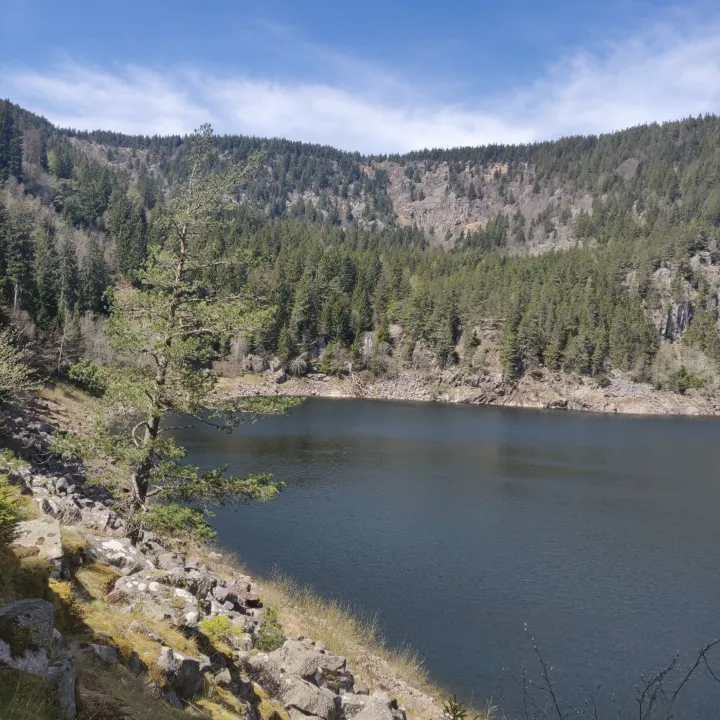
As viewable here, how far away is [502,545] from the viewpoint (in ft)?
111

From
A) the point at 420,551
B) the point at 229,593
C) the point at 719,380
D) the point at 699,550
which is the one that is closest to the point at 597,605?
the point at 420,551

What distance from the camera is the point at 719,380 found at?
393ft

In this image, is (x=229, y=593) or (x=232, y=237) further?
(x=232, y=237)

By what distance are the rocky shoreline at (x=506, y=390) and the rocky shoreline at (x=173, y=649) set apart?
9495 cm

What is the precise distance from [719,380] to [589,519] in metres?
100

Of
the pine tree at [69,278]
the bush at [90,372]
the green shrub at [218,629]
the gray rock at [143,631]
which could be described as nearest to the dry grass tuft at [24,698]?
the gray rock at [143,631]

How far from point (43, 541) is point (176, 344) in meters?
7.25

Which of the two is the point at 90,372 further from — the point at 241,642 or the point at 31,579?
the point at 31,579

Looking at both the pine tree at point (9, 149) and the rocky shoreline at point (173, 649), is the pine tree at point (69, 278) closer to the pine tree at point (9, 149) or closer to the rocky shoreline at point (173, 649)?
the pine tree at point (9, 149)

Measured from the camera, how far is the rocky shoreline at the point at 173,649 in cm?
629

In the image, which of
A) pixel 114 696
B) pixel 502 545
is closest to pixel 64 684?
pixel 114 696

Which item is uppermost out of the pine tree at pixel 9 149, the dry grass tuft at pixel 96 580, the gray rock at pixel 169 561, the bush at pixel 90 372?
the pine tree at pixel 9 149

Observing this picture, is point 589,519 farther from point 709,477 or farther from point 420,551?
point 709,477

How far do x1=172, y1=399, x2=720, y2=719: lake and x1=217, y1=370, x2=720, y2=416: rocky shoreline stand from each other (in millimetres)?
46276
